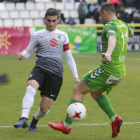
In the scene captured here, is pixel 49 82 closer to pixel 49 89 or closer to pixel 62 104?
pixel 49 89

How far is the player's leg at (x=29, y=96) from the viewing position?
20.1 ft

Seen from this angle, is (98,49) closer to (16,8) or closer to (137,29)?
(137,29)

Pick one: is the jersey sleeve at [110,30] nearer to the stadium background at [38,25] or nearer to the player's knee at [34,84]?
the player's knee at [34,84]

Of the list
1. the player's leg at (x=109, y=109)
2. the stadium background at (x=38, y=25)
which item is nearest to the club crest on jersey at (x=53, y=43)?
the player's leg at (x=109, y=109)

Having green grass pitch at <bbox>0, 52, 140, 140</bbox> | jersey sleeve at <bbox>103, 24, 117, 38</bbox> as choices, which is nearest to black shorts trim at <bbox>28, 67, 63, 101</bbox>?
green grass pitch at <bbox>0, 52, 140, 140</bbox>

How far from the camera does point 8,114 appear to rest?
838cm

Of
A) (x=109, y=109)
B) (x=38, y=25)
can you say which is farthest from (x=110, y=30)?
(x=38, y=25)

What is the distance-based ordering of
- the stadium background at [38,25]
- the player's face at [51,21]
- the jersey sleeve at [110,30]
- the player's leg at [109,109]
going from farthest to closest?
the stadium background at [38,25] < the player's face at [51,21] < the player's leg at [109,109] < the jersey sleeve at [110,30]

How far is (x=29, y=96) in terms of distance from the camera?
6.39 m

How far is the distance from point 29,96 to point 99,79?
1021mm

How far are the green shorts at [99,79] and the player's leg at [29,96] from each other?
75 centimetres

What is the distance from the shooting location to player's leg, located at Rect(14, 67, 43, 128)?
20.1 ft

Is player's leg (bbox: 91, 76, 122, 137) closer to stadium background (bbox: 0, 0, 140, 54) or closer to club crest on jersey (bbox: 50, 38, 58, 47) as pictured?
club crest on jersey (bbox: 50, 38, 58, 47)

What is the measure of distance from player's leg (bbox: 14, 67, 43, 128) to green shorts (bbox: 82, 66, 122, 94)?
754 mm
